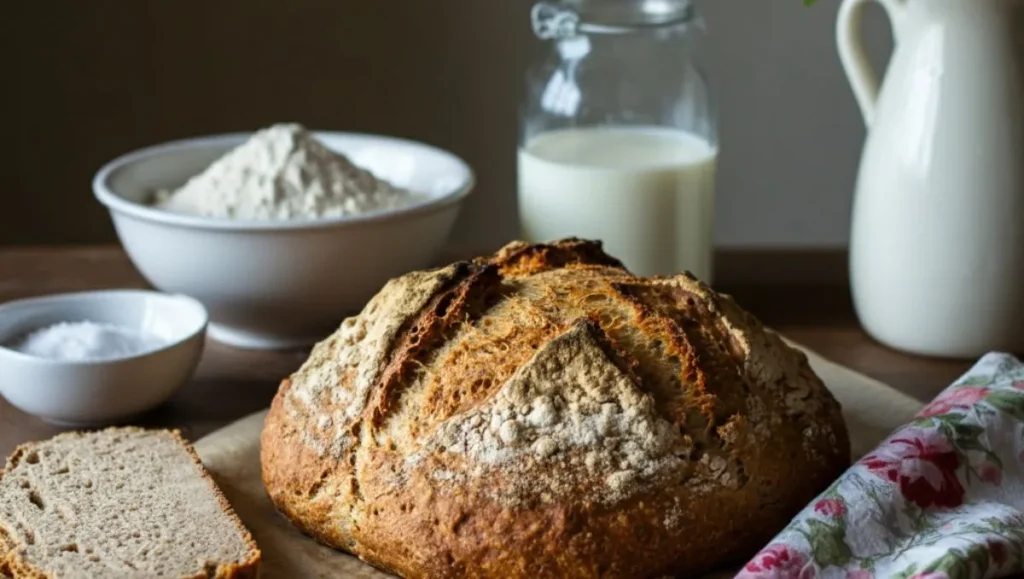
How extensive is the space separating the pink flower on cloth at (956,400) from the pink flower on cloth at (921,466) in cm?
8

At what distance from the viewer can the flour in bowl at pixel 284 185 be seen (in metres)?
1.73

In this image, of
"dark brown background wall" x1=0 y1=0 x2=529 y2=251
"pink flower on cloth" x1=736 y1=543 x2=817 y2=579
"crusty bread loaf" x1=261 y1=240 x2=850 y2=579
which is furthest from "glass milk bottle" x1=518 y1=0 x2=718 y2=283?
"dark brown background wall" x1=0 y1=0 x2=529 y2=251

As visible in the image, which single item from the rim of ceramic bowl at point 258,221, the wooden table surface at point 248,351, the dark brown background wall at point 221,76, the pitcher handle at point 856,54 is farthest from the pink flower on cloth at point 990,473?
the dark brown background wall at point 221,76

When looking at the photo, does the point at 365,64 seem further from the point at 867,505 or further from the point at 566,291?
the point at 867,505

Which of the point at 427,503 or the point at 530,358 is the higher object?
the point at 530,358

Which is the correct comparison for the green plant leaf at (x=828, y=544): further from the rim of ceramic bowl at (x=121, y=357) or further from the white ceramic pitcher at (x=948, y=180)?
the rim of ceramic bowl at (x=121, y=357)

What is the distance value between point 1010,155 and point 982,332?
25 centimetres

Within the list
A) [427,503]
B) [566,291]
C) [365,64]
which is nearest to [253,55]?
[365,64]

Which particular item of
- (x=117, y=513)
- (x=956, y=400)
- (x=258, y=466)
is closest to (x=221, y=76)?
(x=258, y=466)

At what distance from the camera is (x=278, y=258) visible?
1699 mm

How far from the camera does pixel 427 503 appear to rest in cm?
113

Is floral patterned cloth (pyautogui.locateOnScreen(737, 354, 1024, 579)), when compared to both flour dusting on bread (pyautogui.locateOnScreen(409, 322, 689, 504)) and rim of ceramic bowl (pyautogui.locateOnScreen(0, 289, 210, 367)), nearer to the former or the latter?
flour dusting on bread (pyautogui.locateOnScreen(409, 322, 689, 504))

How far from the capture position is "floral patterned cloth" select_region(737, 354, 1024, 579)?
110cm

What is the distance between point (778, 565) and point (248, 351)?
97cm
